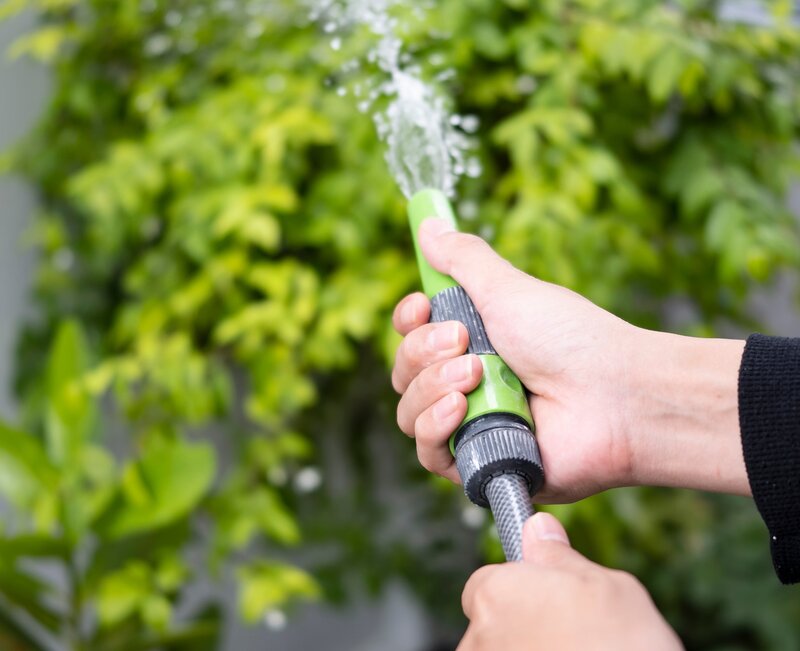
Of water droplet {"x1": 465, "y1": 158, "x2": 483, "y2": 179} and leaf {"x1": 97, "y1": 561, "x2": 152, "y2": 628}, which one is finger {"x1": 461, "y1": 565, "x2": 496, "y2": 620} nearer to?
water droplet {"x1": 465, "y1": 158, "x2": 483, "y2": 179}

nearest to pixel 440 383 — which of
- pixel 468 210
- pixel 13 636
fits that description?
pixel 468 210

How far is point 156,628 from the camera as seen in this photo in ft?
4.23

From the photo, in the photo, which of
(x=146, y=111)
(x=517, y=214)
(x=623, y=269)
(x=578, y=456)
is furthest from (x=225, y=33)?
(x=578, y=456)

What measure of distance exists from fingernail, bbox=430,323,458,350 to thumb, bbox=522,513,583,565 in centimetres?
18

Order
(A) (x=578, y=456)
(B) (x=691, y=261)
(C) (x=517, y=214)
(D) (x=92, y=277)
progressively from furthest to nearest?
(D) (x=92, y=277)
(B) (x=691, y=261)
(C) (x=517, y=214)
(A) (x=578, y=456)

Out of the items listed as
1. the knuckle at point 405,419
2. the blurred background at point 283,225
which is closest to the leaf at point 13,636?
the blurred background at point 283,225

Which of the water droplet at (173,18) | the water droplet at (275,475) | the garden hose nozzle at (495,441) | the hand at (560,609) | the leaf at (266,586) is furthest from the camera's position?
the water droplet at (173,18)

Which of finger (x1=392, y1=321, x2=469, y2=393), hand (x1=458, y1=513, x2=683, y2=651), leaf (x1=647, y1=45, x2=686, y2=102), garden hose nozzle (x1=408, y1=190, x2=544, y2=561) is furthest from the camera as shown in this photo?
leaf (x1=647, y1=45, x2=686, y2=102)

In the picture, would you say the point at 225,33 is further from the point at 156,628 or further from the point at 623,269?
the point at 156,628

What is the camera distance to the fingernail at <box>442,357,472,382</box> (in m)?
0.63

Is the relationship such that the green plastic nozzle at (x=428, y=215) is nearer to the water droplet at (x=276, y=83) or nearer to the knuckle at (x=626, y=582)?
A: the knuckle at (x=626, y=582)

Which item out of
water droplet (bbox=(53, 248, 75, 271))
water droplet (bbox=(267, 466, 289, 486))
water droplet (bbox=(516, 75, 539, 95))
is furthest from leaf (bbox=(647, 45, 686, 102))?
water droplet (bbox=(53, 248, 75, 271))

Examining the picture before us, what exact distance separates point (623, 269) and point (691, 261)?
222mm

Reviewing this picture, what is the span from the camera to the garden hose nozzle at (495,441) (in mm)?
546
